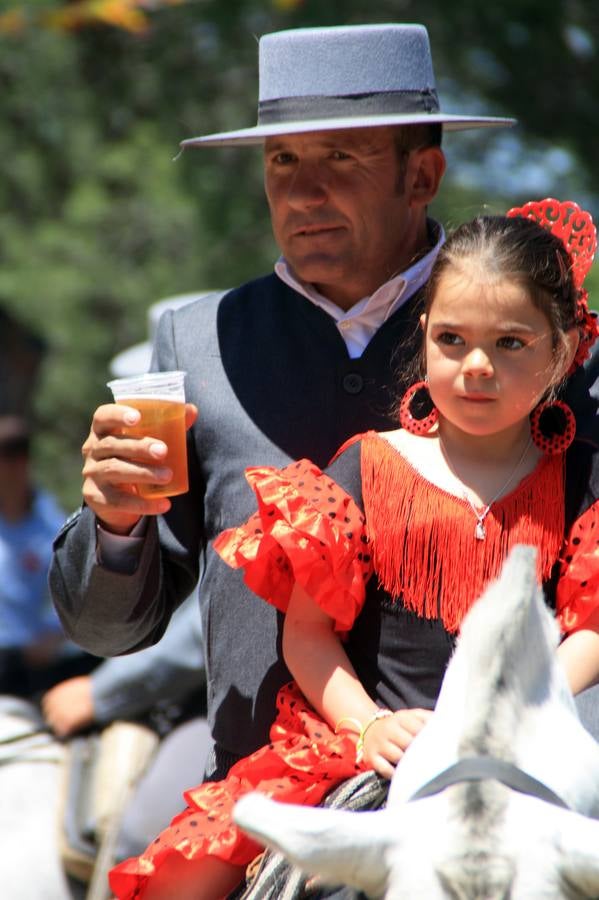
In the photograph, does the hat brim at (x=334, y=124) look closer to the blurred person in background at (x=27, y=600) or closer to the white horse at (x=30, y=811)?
the white horse at (x=30, y=811)

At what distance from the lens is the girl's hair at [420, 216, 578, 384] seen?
225cm

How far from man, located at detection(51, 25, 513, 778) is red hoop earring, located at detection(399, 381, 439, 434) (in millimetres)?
179

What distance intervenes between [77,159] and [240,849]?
9020 mm

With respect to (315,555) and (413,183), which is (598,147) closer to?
(413,183)

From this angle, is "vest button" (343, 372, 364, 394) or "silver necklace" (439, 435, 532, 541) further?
"vest button" (343, 372, 364, 394)

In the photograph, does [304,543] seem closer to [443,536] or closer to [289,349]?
[443,536]

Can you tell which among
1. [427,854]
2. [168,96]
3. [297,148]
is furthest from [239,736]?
[168,96]

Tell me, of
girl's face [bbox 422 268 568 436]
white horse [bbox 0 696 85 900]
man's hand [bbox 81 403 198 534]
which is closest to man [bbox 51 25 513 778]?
man's hand [bbox 81 403 198 534]

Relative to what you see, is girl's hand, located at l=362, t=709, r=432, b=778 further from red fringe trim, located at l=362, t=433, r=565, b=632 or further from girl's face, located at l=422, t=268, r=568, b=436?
girl's face, located at l=422, t=268, r=568, b=436

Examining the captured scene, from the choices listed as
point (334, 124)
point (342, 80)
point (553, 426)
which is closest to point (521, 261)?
point (553, 426)

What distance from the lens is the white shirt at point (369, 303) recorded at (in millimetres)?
2713

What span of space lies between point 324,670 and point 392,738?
0.22 metres

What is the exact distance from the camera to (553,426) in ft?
7.90

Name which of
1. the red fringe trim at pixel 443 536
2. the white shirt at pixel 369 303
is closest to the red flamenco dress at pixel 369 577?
the red fringe trim at pixel 443 536
